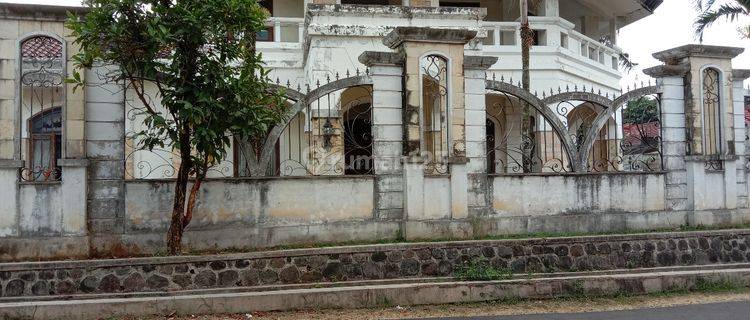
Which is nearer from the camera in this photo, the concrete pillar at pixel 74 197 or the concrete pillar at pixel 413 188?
the concrete pillar at pixel 74 197

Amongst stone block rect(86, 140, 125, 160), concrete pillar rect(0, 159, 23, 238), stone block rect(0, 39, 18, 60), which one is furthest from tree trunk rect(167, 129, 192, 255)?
stone block rect(0, 39, 18, 60)

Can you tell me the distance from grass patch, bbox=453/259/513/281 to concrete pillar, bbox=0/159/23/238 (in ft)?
19.0

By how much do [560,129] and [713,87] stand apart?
123 inches

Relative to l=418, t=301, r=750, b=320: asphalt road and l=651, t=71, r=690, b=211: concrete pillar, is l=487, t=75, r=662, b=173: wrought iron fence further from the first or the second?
l=418, t=301, r=750, b=320: asphalt road

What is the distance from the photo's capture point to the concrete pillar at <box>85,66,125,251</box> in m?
8.85

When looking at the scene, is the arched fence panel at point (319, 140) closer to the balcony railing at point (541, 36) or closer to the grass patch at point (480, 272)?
the grass patch at point (480, 272)

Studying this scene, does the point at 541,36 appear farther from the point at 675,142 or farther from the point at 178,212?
the point at 178,212

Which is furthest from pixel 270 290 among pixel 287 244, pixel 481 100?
pixel 481 100

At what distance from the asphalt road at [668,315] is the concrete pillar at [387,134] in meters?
2.28

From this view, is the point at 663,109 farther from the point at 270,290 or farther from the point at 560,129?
the point at 270,290

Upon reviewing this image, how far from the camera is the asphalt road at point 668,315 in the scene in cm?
788

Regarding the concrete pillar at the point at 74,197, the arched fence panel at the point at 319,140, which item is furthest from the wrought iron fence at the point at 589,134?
the concrete pillar at the point at 74,197

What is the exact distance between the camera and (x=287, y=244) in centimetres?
935

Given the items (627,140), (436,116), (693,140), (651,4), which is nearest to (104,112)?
(436,116)
